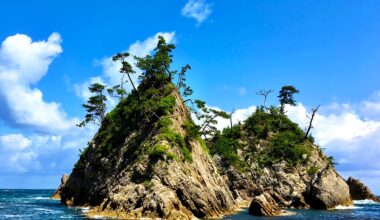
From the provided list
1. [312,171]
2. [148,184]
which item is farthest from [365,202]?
[148,184]

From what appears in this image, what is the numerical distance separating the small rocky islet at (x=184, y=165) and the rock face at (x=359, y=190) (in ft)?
0.80

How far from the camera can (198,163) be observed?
65.4 metres

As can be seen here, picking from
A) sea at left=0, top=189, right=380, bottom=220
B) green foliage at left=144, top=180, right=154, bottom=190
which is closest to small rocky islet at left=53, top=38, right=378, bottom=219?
green foliage at left=144, top=180, right=154, bottom=190

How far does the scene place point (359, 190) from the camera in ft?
352

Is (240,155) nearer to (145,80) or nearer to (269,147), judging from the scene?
(269,147)

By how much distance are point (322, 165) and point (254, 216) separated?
41373mm

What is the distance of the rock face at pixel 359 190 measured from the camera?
106625 mm

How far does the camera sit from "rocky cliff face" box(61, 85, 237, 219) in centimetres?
5294

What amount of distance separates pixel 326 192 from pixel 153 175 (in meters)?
35.5

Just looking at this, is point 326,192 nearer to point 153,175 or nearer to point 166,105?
point 166,105

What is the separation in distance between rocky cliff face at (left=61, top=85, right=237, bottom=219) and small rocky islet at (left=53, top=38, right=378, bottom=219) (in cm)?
14

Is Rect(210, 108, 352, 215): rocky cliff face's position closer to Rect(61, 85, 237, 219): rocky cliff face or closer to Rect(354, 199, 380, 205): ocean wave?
Rect(354, 199, 380, 205): ocean wave

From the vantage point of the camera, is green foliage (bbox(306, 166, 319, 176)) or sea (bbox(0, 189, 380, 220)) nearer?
sea (bbox(0, 189, 380, 220))

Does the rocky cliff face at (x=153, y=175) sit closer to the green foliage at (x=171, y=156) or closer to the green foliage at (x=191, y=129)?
the green foliage at (x=171, y=156)
